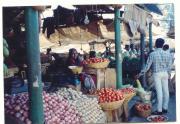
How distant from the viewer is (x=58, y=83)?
6.13 metres

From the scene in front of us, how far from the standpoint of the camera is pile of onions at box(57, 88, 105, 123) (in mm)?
6133

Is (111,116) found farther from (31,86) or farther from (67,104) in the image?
(31,86)

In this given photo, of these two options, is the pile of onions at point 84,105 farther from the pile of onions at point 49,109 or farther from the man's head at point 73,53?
the man's head at point 73,53

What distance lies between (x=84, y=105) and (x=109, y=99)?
Answer: 34 cm

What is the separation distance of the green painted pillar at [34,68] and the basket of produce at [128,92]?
1.09m

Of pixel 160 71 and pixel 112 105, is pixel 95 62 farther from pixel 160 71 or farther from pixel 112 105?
pixel 160 71

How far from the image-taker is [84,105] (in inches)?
242

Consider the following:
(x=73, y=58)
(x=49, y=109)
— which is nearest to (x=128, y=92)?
(x=73, y=58)

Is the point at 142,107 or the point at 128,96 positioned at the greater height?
the point at 128,96

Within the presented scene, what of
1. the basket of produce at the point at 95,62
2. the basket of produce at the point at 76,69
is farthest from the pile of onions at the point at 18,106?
the basket of produce at the point at 95,62

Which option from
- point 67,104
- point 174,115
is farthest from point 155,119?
point 67,104

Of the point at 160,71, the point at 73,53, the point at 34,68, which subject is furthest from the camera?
the point at 160,71

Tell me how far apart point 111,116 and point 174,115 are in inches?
32.6

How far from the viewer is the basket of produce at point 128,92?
622 cm
